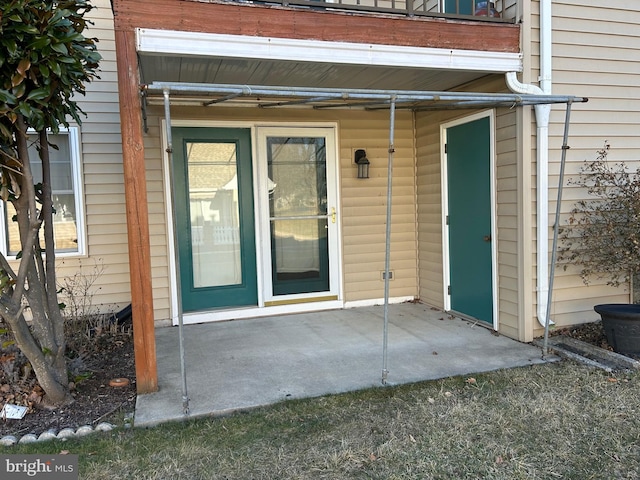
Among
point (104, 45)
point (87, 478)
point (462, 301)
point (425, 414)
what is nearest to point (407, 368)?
point (425, 414)

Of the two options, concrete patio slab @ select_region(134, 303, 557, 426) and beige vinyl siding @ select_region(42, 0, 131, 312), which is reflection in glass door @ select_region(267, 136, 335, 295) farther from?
beige vinyl siding @ select_region(42, 0, 131, 312)

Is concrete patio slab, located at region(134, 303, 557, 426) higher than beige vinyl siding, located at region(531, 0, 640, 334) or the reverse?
the reverse

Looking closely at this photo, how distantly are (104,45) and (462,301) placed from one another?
460 centimetres

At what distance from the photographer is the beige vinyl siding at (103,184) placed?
4.84 metres

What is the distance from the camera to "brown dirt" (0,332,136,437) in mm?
2914

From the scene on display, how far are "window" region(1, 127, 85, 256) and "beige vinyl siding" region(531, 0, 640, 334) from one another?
4533 millimetres

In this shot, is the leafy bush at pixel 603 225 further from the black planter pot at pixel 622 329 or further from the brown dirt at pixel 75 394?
the brown dirt at pixel 75 394

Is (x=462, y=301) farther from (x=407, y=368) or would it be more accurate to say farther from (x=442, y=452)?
(x=442, y=452)

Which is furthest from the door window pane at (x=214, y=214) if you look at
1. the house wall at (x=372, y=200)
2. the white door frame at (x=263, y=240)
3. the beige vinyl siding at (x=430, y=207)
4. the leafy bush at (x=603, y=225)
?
the leafy bush at (x=603, y=225)

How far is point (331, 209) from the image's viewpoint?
5.62m

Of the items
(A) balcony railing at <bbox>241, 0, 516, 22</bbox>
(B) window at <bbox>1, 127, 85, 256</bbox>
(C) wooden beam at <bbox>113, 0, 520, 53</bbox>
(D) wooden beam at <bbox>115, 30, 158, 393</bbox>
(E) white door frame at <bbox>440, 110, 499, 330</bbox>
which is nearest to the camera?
(D) wooden beam at <bbox>115, 30, 158, 393</bbox>

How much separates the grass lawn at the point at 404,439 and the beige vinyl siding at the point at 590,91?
1351mm

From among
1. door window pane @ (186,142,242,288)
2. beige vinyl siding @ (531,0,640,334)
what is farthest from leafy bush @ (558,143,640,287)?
door window pane @ (186,142,242,288)

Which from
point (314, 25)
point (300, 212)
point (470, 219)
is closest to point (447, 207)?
point (470, 219)
